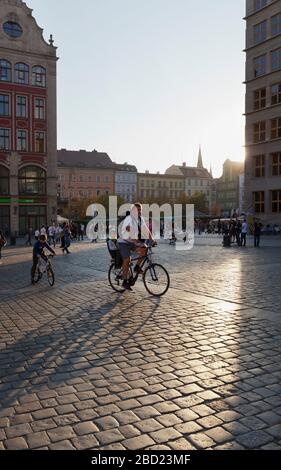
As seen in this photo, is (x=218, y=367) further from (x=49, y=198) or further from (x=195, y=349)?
(x=49, y=198)

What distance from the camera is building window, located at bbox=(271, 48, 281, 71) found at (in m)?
41.1

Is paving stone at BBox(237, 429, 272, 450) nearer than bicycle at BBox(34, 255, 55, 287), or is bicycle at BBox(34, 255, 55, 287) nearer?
paving stone at BBox(237, 429, 272, 450)

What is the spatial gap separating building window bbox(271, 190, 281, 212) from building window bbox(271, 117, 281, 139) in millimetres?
5606

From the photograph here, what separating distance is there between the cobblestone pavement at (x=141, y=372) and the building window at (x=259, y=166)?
3674 cm

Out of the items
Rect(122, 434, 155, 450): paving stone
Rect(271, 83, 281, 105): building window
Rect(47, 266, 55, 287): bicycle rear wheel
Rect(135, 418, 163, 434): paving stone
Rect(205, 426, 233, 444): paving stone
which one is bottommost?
Rect(135, 418, 163, 434): paving stone

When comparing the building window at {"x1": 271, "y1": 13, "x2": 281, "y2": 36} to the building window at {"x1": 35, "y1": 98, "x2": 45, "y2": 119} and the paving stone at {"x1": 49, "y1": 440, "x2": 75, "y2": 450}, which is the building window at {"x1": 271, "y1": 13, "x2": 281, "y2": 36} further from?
the paving stone at {"x1": 49, "y1": 440, "x2": 75, "y2": 450}

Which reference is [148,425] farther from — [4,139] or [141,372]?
[4,139]

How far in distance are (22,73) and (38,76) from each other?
193 centimetres

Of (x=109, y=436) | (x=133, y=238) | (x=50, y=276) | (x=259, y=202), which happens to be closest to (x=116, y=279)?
(x=133, y=238)

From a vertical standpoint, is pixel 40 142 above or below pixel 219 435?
above

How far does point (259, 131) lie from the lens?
44.2 meters

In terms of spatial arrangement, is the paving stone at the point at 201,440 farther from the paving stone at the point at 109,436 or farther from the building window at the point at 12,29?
the building window at the point at 12,29

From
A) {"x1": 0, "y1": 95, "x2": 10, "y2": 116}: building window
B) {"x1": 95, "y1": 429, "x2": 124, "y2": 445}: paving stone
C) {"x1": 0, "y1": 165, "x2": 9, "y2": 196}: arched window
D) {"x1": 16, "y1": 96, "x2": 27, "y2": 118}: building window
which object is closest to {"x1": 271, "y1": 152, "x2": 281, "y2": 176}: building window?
{"x1": 16, "y1": 96, "x2": 27, "y2": 118}: building window

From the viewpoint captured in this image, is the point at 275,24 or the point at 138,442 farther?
the point at 275,24
